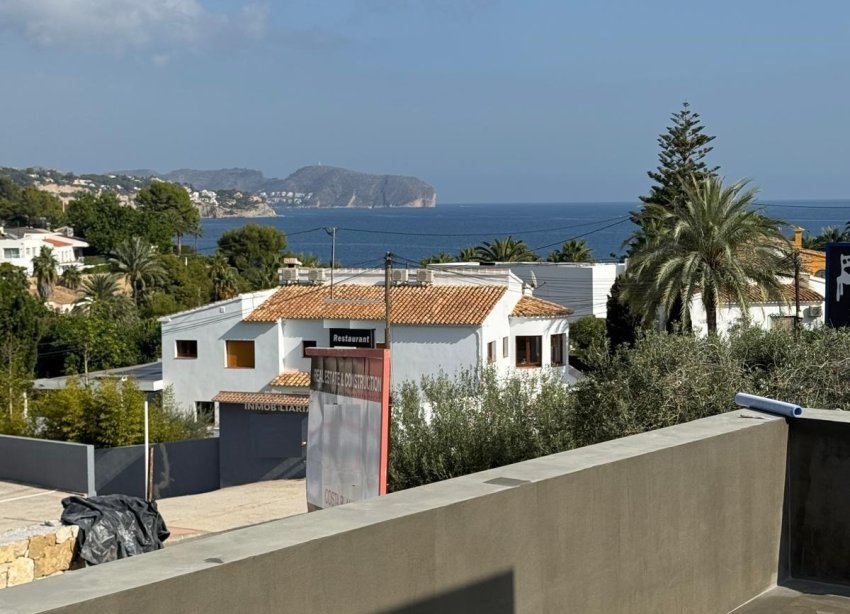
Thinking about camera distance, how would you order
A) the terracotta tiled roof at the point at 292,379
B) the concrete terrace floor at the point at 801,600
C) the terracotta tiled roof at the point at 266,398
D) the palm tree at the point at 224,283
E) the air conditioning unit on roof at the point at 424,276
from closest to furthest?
the concrete terrace floor at the point at 801,600 → the terracotta tiled roof at the point at 266,398 → the terracotta tiled roof at the point at 292,379 → the air conditioning unit on roof at the point at 424,276 → the palm tree at the point at 224,283

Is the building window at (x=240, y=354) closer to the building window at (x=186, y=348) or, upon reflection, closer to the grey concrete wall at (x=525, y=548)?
the building window at (x=186, y=348)

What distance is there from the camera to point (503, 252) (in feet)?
272

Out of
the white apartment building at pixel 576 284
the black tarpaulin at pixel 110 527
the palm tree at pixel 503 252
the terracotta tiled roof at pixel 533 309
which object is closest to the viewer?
the black tarpaulin at pixel 110 527

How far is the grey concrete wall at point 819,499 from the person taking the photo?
7.02 m

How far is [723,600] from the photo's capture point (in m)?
6.76

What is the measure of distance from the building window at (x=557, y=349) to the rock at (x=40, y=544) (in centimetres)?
3575

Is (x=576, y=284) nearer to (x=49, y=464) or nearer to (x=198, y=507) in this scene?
(x=198, y=507)

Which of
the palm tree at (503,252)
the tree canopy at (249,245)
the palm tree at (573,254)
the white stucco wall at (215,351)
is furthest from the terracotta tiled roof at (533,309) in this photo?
Answer: the tree canopy at (249,245)

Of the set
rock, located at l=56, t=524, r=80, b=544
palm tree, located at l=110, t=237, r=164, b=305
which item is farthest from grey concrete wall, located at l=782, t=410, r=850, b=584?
palm tree, located at l=110, t=237, r=164, b=305

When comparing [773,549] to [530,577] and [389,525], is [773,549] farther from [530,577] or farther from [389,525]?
[389,525]

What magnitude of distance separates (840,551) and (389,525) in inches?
142

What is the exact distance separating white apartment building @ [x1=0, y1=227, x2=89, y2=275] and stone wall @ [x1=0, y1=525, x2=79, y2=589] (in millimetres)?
118502

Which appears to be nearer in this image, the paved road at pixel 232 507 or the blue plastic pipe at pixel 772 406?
the blue plastic pipe at pixel 772 406

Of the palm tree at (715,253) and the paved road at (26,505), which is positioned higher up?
the palm tree at (715,253)
